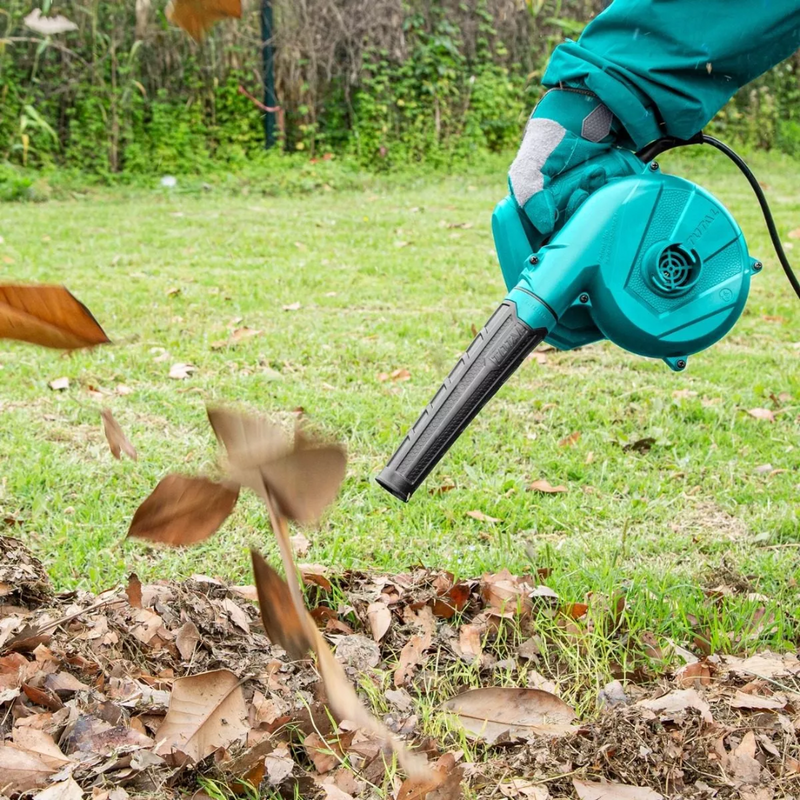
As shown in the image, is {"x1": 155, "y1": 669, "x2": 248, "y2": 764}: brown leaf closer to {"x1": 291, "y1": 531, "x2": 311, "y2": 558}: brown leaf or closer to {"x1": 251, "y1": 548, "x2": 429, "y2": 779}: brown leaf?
{"x1": 251, "y1": 548, "x2": 429, "y2": 779}: brown leaf

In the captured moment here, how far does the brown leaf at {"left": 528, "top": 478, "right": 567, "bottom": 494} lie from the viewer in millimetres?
2934

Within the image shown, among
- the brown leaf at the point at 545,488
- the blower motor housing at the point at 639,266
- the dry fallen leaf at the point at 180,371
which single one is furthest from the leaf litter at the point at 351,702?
the dry fallen leaf at the point at 180,371

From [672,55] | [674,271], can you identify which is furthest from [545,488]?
[672,55]

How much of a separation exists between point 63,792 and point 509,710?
2.56 feet

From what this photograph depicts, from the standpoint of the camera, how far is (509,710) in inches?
71.1

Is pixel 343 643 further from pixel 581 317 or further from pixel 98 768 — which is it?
pixel 581 317

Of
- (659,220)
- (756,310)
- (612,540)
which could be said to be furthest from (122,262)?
(659,220)

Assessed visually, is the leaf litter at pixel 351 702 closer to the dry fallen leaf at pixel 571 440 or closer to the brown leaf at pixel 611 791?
the brown leaf at pixel 611 791

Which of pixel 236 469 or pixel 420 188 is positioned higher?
pixel 236 469

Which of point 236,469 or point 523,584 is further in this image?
point 523,584

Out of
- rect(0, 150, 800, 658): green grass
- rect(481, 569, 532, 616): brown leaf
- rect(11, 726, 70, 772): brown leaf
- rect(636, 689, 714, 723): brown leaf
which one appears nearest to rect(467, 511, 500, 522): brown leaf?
rect(0, 150, 800, 658): green grass

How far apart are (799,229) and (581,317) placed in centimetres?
572

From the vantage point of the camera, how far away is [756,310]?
5113mm

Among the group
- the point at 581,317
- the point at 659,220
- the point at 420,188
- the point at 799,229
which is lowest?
the point at 420,188
